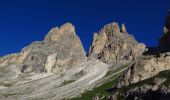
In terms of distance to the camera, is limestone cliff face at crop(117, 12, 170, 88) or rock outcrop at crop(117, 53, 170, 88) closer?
rock outcrop at crop(117, 53, 170, 88)

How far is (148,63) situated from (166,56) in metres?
11.0

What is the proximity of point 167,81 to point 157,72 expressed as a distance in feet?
190

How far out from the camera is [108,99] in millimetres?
160250

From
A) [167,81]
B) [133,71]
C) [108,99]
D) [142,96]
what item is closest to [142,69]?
[133,71]

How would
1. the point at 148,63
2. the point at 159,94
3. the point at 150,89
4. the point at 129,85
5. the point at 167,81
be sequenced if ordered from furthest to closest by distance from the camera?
the point at 148,63 → the point at 129,85 → the point at 167,81 → the point at 150,89 → the point at 159,94

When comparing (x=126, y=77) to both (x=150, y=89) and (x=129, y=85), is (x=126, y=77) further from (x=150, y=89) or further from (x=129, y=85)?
(x=150, y=89)

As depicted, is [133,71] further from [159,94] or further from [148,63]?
[159,94]

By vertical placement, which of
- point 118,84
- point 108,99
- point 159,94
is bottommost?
point 159,94

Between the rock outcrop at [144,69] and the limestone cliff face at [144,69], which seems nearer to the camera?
the rock outcrop at [144,69]

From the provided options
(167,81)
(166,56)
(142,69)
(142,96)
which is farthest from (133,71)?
(142,96)

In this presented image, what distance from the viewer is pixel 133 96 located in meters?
132

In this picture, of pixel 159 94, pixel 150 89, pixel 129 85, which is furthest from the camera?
pixel 129 85

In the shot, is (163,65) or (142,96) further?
(163,65)

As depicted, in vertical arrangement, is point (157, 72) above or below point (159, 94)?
above
